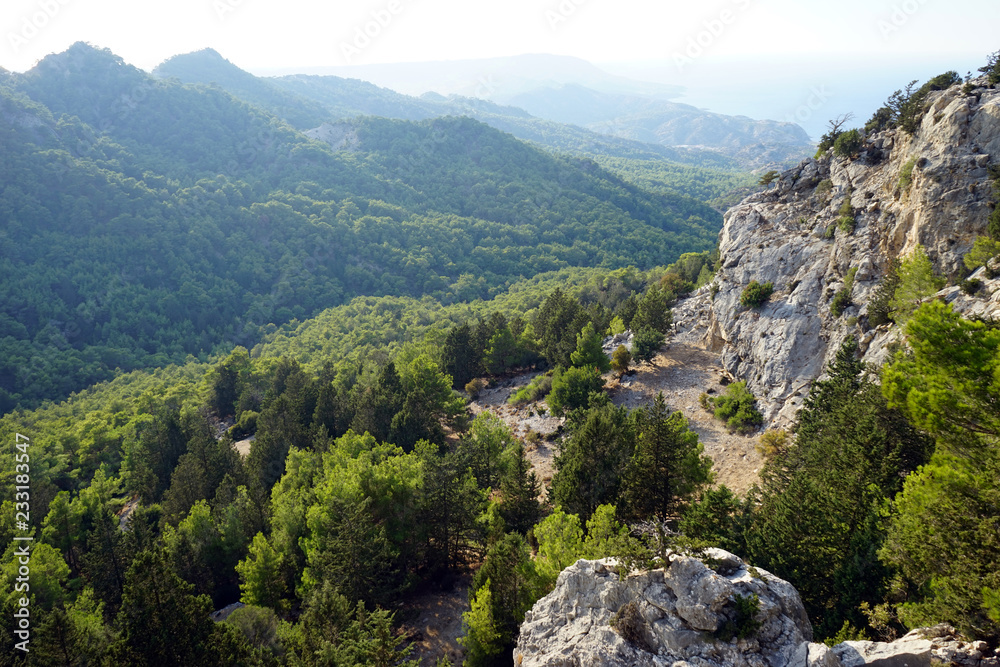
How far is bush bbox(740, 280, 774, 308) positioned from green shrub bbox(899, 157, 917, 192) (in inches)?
427

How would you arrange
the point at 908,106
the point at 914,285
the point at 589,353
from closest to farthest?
the point at 914,285 → the point at 908,106 → the point at 589,353

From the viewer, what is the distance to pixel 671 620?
12969 millimetres

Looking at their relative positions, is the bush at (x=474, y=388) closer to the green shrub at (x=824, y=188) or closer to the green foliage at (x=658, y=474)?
the green foliage at (x=658, y=474)

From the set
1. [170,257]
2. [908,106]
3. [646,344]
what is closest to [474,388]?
[646,344]

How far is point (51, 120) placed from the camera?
614 feet

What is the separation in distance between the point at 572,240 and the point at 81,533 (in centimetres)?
17686

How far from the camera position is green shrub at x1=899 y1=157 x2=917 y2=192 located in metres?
31.3

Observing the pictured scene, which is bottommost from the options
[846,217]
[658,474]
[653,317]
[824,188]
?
[658,474]

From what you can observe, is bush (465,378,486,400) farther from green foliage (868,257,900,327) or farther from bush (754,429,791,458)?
green foliage (868,257,900,327)

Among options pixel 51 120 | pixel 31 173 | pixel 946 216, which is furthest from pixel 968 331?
→ pixel 51 120

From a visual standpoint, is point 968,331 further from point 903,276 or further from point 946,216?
point 946,216

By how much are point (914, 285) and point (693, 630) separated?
82.6 feet

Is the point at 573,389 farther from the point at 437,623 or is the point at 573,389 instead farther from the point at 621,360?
the point at 437,623

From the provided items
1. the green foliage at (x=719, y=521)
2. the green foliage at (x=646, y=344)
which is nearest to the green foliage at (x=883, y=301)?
the green foliage at (x=719, y=521)
